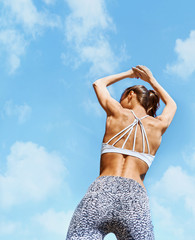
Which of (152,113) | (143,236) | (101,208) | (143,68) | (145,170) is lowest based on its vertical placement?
(143,236)

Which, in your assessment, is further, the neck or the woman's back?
the neck

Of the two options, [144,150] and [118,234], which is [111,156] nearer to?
[144,150]

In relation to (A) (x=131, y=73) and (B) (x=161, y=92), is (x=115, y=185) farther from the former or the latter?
(A) (x=131, y=73)

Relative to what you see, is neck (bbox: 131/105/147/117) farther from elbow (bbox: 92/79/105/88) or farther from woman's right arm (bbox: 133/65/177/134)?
elbow (bbox: 92/79/105/88)

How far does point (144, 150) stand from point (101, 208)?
998mm

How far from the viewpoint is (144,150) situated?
4.43m

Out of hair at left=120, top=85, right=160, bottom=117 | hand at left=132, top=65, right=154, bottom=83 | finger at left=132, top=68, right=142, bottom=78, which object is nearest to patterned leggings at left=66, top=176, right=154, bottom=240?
hair at left=120, top=85, right=160, bottom=117

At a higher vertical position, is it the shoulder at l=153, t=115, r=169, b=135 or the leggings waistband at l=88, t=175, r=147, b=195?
the shoulder at l=153, t=115, r=169, b=135

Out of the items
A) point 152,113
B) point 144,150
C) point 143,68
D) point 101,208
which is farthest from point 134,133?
point 143,68

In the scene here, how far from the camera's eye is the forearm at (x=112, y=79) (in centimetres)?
517

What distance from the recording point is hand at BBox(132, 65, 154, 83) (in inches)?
216

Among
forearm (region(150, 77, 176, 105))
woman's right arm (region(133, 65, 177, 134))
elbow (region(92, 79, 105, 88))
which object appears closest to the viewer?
woman's right arm (region(133, 65, 177, 134))

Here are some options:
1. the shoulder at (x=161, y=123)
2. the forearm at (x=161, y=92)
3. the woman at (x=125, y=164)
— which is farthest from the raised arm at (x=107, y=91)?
the shoulder at (x=161, y=123)

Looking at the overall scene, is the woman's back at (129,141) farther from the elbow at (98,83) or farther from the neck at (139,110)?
the elbow at (98,83)
